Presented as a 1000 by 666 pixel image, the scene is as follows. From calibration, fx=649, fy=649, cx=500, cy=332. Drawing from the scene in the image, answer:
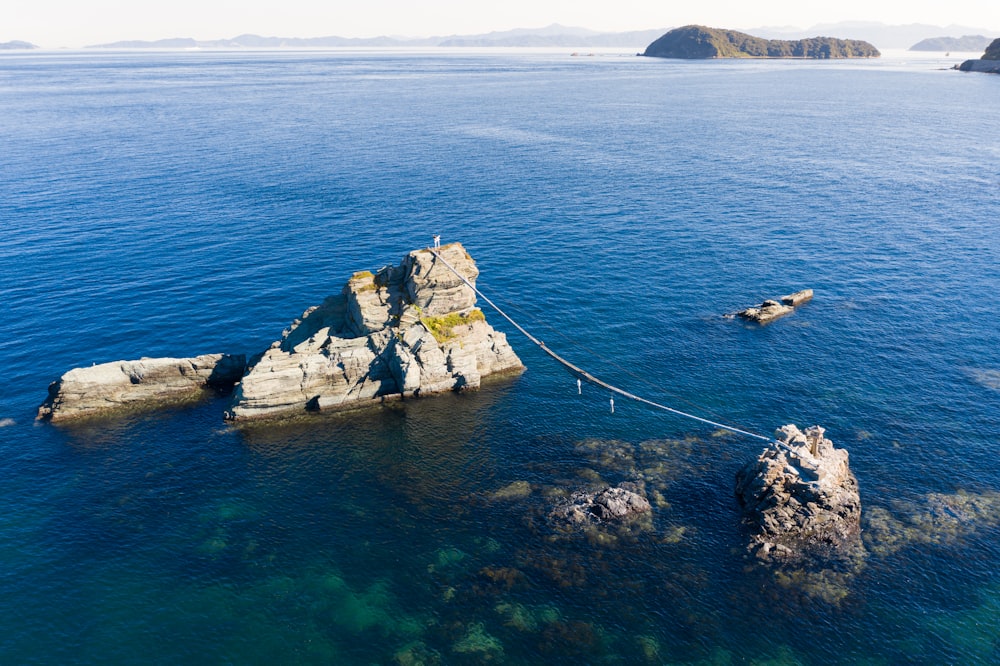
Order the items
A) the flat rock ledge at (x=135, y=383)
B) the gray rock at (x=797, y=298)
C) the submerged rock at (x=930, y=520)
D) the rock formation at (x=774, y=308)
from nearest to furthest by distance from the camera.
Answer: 1. the submerged rock at (x=930, y=520)
2. the flat rock ledge at (x=135, y=383)
3. the rock formation at (x=774, y=308)
4. the gray rock at (x=797, y=298)

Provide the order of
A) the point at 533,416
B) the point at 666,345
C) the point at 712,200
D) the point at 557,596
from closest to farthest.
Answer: the point at 557,596, the point at 533,416, the point at 666,345, the point at 712,200

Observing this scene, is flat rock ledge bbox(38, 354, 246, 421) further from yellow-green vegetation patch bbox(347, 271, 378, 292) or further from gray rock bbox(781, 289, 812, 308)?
gray rock bbox(781, 289, 812, 308)

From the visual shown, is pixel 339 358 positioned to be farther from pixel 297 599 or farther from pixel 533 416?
pixel 297 599

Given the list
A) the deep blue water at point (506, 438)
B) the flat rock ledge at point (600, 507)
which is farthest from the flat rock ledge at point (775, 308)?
the flat rock ledge at point (600, 507)

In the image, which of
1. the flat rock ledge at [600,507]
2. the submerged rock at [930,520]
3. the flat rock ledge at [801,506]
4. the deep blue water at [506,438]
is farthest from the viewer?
the flat rock ledge at [600,507]

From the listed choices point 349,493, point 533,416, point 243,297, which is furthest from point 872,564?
point 243,297

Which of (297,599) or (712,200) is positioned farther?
(712,200)

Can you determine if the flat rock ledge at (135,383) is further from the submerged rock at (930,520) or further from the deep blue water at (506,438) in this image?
the submerged rock at (930,520)
